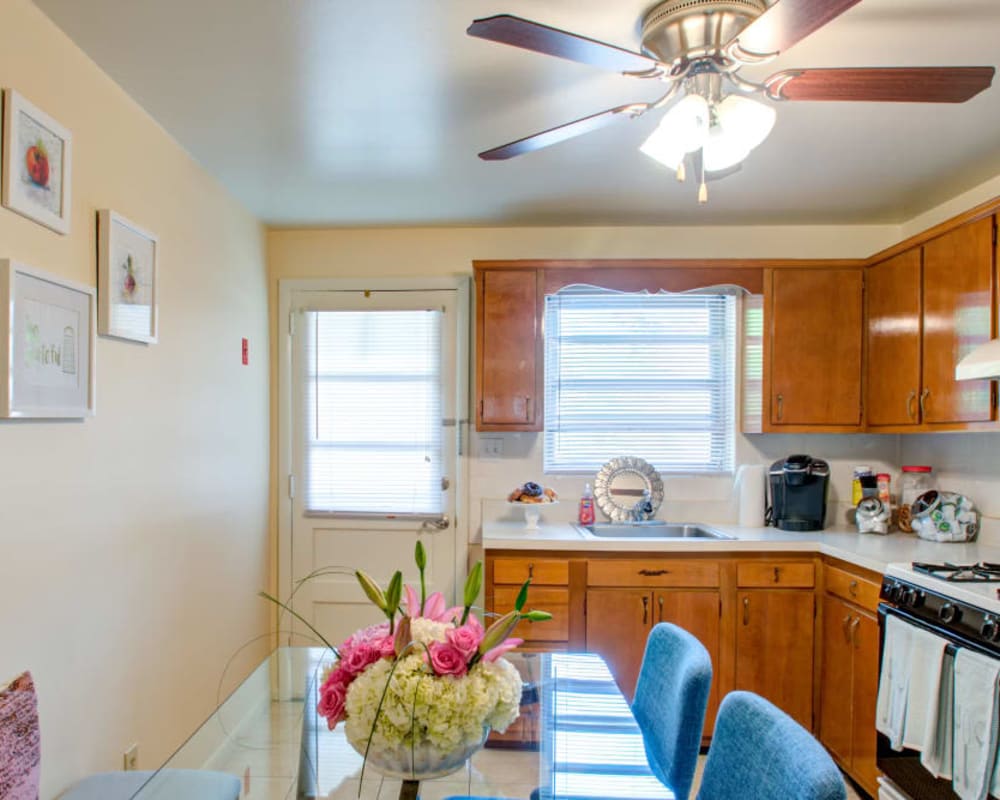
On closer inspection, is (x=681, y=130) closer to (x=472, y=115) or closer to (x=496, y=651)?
(x=472, y=115)

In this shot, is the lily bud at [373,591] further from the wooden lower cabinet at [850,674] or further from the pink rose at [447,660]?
the wooden lower cabinet at [850,674]

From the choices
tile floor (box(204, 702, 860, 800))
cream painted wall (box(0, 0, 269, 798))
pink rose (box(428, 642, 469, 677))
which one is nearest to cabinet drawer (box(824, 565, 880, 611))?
tile floor (box(204, 702, 860, 800))

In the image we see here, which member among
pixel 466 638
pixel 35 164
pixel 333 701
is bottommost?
pixel 333 701

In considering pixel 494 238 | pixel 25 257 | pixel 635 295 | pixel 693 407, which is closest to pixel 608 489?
pixel 693 407

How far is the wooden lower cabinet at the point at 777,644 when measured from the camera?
106 inches

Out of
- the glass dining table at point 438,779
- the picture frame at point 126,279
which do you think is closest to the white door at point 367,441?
the picture frame at point 126,279

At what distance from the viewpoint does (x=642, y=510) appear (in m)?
3.18

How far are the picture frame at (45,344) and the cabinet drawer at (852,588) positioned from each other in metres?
2.73

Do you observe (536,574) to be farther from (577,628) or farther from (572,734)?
(572,734)

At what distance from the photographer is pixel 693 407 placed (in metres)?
3.35

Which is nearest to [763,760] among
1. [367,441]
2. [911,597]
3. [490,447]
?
[911,597]

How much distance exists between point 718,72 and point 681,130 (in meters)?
0.15

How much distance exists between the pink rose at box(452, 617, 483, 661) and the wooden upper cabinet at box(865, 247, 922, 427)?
2405 millimetres

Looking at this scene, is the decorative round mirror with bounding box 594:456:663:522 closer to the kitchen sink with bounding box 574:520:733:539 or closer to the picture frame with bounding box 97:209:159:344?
the kitchen sink with bounding box 574:520:733:539
